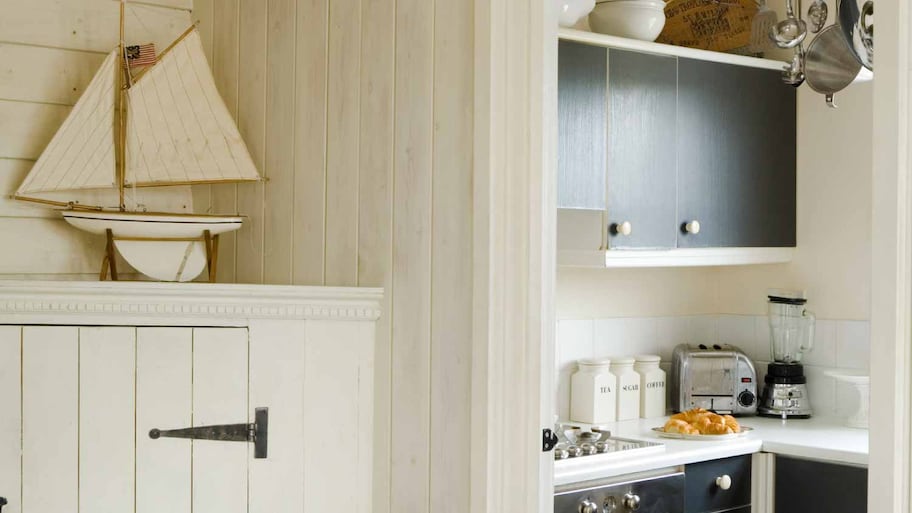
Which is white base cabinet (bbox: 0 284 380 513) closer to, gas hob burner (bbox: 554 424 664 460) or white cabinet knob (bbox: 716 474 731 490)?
gas hob burner (bbox: 554 424 664 460)

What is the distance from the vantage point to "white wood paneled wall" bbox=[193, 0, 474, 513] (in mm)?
2031

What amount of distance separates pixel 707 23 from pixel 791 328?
113 centimetres

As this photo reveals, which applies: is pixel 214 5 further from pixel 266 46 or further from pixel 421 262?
pixel 421 262

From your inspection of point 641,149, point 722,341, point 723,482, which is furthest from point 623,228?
point 722,341

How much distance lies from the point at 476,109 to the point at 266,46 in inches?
34.0

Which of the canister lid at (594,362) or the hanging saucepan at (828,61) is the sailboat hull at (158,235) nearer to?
the hanging saucepan at (828,61)

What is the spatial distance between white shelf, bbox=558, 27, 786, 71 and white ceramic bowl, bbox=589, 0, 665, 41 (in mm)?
48

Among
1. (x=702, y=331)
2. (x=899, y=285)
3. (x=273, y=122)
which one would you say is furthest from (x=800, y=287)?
(x=899, y=285)

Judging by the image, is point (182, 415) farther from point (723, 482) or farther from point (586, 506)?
point (723, 482)

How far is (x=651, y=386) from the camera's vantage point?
3.73m

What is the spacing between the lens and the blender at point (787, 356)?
12.3ft

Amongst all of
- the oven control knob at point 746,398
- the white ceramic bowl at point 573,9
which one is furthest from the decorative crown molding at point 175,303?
the oven control knob at point 746,398

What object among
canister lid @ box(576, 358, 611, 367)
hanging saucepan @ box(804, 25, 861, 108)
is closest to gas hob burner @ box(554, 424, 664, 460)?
canister lid @ box(576, 358, 611, 367)

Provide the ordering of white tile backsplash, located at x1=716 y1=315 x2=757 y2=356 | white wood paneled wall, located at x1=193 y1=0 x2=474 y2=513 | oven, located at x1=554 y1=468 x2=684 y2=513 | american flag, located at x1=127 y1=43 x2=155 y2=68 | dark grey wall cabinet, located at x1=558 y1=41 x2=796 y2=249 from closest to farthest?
white wood paneled wall, located at x1=193 y1=0 x2=474 y2=513, american flag, located at x1=127 y1=43 x2=155 y2=68, oven, located at x1=554 y1=468 x2=684 y2=513, dark grey wall cabinet, located at x1=558 y1=41 x2=796 y2=249, white tile backsplash, located at x1=716 y1=315 x2=757 y2=356
